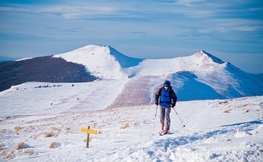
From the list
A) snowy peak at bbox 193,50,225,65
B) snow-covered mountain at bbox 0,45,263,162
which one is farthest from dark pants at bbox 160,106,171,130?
snowy peak at bbox 193,50,225,65

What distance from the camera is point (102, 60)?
142750mm

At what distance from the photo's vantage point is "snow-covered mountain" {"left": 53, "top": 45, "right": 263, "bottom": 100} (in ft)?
235

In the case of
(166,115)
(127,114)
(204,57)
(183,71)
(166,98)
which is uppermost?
(204,57)

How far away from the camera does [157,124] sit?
62.7 ft

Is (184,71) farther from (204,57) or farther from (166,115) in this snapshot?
(166,115)

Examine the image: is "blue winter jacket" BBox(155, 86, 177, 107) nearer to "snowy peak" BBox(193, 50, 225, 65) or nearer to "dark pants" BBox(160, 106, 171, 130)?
"dark pants" BBox(160, 106, 171, 130)

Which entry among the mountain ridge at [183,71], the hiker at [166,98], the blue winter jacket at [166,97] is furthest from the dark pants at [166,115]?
the mountain ridge at [183,71]

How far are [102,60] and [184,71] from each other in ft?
209

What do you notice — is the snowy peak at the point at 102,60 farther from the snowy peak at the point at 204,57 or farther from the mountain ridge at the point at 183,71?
the snowy peak at the point at 204,57

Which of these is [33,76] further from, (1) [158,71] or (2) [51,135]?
(2) [51,135]

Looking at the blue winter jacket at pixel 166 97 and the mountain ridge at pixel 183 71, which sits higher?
the mountain ridge at pixel 183 71

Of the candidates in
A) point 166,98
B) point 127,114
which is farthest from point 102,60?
point 166,98

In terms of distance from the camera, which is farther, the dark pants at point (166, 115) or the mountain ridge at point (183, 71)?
the mountain ridge at point (183, 71)

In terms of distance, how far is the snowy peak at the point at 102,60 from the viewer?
125 metres
